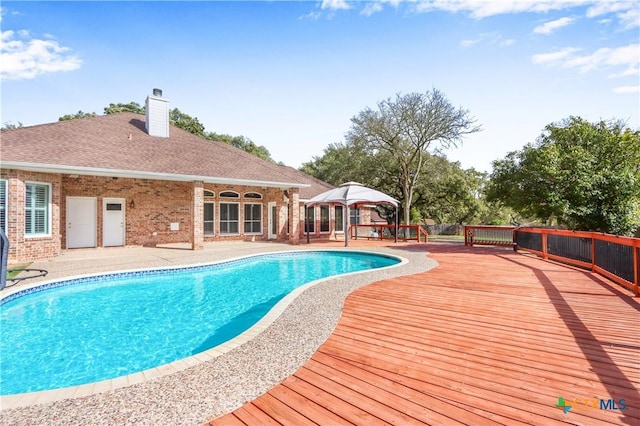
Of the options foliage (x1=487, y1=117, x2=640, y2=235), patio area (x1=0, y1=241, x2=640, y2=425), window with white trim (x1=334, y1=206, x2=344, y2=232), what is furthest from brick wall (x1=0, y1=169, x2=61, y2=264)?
foliage (x1=487, y1=117, x2=640, y2=235)

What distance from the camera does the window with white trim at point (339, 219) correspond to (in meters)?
20.4

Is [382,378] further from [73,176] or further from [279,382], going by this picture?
[73,176]

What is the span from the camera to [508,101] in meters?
11.5

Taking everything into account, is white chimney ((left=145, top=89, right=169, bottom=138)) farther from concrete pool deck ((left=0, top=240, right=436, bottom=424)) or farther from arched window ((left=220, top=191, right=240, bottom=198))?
concrete pool deck ((left=0, top=240, right=436, bottom=424))

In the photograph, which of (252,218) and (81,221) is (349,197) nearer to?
(252,218)

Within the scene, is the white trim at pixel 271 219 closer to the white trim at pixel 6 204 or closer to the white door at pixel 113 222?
the white door at pixel 113 222

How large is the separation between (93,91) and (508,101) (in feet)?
56.9

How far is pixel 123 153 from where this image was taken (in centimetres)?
1250

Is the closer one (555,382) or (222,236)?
(555,382)

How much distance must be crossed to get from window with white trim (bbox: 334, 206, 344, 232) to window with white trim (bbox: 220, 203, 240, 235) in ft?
21.9

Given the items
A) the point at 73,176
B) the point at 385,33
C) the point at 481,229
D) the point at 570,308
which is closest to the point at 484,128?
the point at 481,229

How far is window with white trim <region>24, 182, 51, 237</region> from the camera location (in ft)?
33.1

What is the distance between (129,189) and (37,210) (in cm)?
330

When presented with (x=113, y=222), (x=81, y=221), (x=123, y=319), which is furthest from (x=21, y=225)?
(x=123, y=319)
